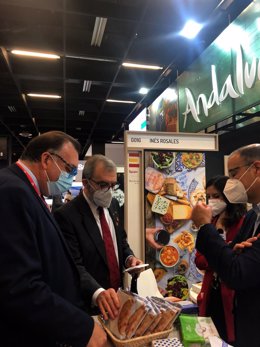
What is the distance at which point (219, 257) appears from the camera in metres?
1.44

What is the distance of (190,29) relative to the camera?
4773 millimetres

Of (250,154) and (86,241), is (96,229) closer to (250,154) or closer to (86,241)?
(86,241)

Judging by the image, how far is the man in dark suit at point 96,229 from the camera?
6.46 ft

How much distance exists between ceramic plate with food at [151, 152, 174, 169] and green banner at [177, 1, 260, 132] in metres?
1.30

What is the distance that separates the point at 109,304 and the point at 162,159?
6.69 feet

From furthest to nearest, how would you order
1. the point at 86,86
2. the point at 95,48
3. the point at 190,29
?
1. the point at 86,86
2. the point at 95,48
3. the point at 190,29

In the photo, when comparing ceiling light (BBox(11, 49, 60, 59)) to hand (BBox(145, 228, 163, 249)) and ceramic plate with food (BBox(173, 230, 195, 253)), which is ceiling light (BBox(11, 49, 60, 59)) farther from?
ceramic plate with food (BBox(173, 230, 195, 253))

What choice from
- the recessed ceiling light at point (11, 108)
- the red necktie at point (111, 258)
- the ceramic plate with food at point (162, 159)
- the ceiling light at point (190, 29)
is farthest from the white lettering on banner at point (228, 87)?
the recessed ceiling light at point (11, 108)

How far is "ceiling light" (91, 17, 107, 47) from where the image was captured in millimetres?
4514

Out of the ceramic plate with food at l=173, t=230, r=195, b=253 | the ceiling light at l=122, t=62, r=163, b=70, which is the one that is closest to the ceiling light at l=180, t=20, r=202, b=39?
the ceiling light at l=122, t=62, r=163, b=70

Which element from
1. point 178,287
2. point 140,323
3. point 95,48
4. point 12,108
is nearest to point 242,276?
point 140,323

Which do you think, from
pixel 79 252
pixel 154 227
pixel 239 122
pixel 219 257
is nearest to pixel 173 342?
pixel 219 257

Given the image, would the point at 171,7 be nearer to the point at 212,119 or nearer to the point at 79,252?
the point at 212,119

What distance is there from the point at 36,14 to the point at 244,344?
4.58 m
